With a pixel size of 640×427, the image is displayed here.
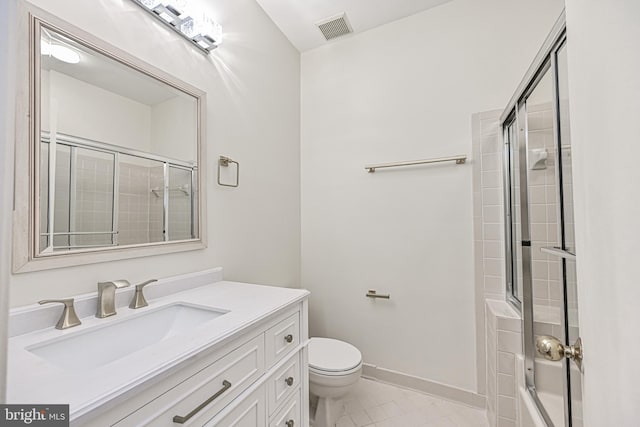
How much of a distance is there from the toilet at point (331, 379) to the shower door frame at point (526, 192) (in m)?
0.83

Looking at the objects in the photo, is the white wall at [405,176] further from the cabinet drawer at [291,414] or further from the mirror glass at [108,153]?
the mirror glass at [108,153]

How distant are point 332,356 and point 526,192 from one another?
140cm

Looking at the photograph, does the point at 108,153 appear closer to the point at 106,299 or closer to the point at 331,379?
the point at 106,299

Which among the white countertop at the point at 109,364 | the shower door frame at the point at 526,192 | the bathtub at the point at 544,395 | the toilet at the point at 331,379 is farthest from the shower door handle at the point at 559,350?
the toilet at the point at 331,379

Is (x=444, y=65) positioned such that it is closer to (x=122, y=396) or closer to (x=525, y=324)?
(x=525, y=324)

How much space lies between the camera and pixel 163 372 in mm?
565

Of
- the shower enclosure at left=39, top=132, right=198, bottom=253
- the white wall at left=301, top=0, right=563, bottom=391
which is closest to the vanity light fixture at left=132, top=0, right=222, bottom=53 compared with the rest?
the shower enclosure at left=39, top=132, right=198, bottom=253

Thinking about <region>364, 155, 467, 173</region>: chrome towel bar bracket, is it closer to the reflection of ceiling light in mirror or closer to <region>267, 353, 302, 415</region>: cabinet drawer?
<region>267, 353, 302, 415</region>: cabinet drawer

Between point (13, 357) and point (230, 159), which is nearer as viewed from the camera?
point (13, 357)

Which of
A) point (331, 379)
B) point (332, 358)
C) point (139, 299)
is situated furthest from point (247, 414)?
point (332, 358)

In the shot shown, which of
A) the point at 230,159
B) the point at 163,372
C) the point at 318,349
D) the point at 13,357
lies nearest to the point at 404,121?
the point at 230,159

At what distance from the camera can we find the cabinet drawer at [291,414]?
3.17ft

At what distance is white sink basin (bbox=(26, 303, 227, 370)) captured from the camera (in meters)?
0.73

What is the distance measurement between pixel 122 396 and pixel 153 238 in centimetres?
74
